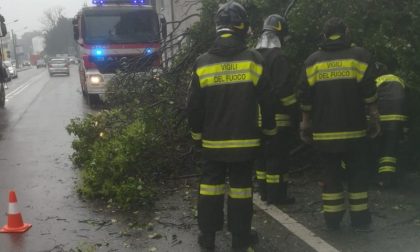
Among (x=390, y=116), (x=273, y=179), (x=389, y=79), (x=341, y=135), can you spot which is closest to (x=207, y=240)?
(x=273, y=179)

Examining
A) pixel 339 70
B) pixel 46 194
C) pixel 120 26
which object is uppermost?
pixel 120 26

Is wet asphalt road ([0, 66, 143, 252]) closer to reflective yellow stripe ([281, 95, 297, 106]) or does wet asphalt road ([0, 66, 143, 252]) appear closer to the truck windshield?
reflective yellow stripe ([281, 95, 297, 106])

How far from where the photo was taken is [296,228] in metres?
5.01

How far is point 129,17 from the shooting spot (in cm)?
1512

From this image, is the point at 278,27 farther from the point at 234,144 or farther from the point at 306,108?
the point at 234,144

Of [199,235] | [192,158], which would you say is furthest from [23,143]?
[199,235]

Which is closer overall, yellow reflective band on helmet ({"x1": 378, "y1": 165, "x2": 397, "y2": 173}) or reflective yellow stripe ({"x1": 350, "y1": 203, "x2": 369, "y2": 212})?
reflective yellow stripe ({"x1": 350, "y1": 203, "x2": 369, "y2": 212})

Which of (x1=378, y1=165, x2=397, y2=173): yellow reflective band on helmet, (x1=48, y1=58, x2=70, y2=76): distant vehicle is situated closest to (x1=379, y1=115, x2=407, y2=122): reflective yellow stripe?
(x1=378, y1=165, x2=397, y2=173): yellow reflective band on helmet

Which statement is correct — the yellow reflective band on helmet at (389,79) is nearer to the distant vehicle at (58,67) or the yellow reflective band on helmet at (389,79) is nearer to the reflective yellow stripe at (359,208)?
the reflective yellow stripe at (359,208)

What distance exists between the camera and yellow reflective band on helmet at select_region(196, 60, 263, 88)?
14.1 feet

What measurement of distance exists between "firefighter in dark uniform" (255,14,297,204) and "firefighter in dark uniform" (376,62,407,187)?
0.97 metres

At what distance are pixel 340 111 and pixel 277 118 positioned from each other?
929 mm

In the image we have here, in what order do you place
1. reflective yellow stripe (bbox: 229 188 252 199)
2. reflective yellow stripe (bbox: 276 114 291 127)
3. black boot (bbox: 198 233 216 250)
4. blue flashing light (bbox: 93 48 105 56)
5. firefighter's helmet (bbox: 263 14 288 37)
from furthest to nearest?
blue flashing light (bbox: 93 48 105 56), firefighter's helmet (bbox: 263 14 288 37), reflective yellow stripe (bbox: 276 114 291 127), black boot (bbox: 198 233 216 250), reflective yellow stripe (bbox: 229 188 252 199)

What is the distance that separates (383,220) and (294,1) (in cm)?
303
